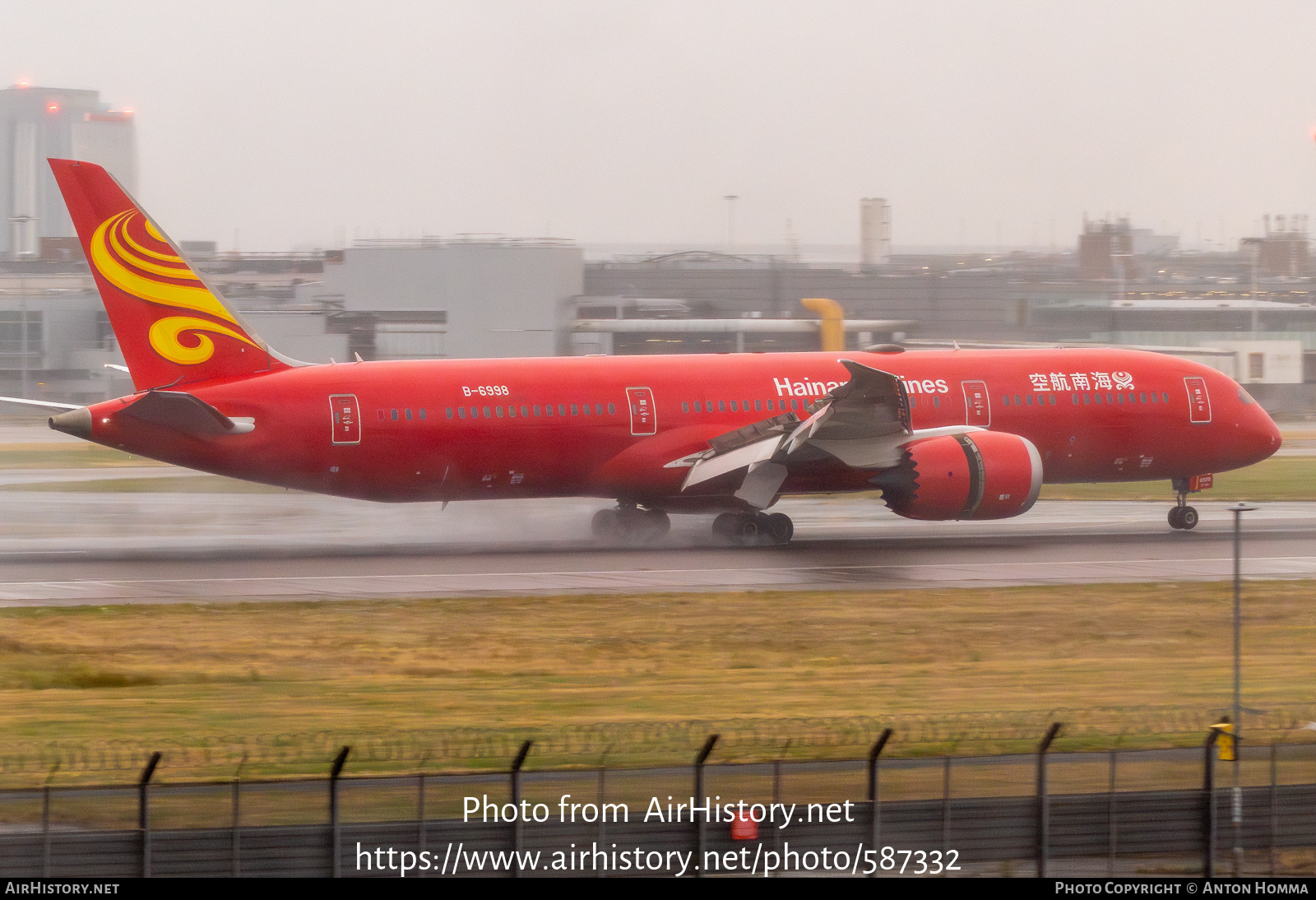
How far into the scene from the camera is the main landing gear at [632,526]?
33.8 m

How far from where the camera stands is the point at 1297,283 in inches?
5143

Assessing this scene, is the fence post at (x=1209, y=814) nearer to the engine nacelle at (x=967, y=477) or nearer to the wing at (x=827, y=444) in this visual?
the engine nacelle at (x=967, y=477)

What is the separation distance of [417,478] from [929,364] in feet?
40.9

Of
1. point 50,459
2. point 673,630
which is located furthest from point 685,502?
point 50,459

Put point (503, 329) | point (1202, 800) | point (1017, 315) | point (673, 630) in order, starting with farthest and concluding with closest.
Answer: point (1017, 315), point (503, 329), point (673, 630), point (1202, 800)

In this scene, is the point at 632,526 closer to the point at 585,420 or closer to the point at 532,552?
the point at 532,552

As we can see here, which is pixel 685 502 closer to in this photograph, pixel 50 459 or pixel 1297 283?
pixel 50 459

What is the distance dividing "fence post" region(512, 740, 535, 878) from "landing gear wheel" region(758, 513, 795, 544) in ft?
71.3

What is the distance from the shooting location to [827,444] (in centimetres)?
3238

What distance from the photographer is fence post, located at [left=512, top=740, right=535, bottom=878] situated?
11.6 meters

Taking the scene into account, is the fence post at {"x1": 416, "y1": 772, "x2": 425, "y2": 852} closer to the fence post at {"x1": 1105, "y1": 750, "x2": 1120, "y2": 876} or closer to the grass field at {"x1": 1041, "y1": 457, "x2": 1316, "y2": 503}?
the fence post at {"x1": 1105, "y1": 750, "x2": 1120, "y2": 876}

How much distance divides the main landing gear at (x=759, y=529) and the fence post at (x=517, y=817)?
70.5 ft

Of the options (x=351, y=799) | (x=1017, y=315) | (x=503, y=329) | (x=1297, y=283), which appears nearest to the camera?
(x=351, y=799)

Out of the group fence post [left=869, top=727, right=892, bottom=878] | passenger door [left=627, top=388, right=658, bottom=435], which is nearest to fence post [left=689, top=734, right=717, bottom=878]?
fence post [left=869, top=727, right=892, bottom=878]
